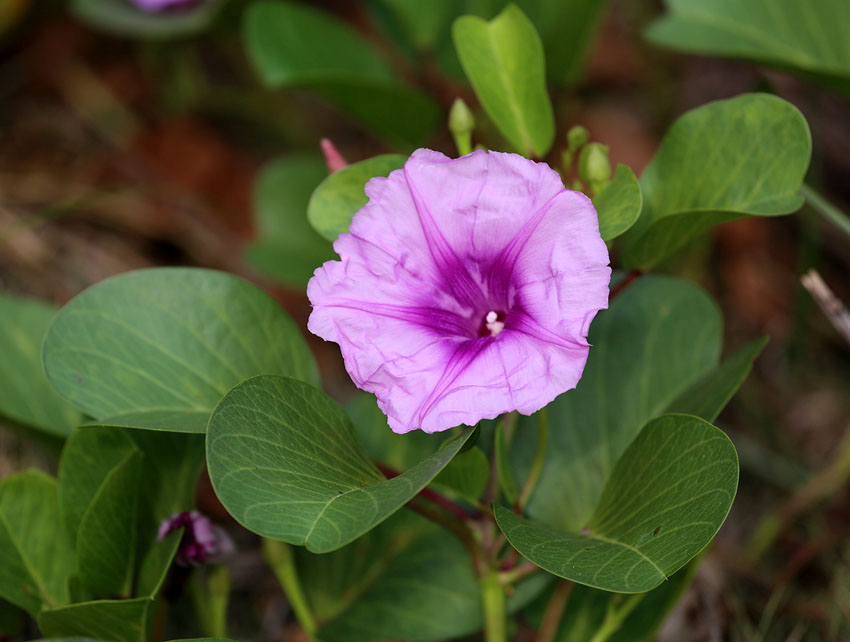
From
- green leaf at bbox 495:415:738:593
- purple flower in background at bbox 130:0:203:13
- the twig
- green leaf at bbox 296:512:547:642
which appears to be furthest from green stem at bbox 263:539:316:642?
purple flower in background at bbox 130:0:203:13

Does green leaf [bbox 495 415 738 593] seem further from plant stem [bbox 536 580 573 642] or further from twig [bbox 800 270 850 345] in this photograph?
twig [bbox 800 270 850 345]

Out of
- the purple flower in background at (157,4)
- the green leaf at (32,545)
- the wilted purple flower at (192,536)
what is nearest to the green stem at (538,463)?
the wilted purple flower at (192,536)

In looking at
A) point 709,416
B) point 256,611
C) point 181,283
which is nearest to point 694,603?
point 709,416

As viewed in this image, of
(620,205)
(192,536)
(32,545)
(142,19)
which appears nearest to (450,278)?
(620,205)

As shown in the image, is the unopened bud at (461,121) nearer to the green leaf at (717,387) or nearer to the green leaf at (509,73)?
the green leaf at (509,73)

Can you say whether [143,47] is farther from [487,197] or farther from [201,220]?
[487,197]
